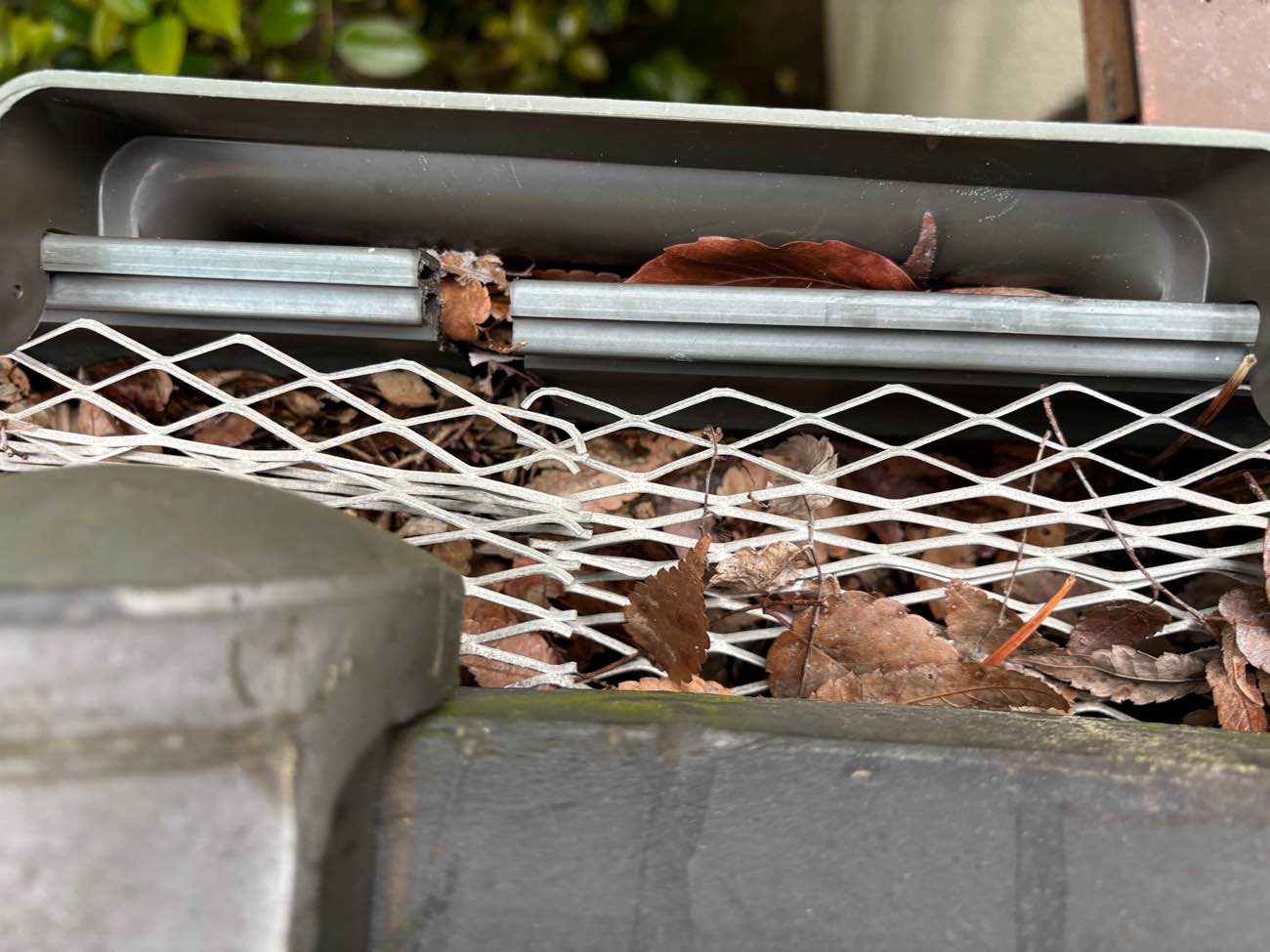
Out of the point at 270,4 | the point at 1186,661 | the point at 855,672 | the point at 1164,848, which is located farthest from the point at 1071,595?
the point at 270,4

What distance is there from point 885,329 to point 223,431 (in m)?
0.59

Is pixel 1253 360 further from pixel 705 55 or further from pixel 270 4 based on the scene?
pixel 705 55

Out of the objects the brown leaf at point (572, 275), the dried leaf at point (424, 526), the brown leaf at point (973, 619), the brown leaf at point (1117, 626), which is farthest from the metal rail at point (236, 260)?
the brown leaf at point (1117, 626)

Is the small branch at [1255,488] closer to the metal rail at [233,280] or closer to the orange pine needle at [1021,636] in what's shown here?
the orange pine needle at [1021,636]

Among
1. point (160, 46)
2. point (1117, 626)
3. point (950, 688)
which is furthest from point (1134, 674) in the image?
point (160, 46)

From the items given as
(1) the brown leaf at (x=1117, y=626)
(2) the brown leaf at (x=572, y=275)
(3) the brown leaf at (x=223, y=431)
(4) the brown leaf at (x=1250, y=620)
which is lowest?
(1) the brown leaf at (x=1117, y=626)

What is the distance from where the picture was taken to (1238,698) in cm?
66

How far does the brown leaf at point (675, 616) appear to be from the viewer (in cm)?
65

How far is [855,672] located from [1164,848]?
261 millimetres

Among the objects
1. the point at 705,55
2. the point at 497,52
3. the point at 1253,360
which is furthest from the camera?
the point at 705,55

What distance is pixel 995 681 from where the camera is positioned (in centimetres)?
66

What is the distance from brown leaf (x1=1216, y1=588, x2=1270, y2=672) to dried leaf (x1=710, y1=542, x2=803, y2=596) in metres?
0.34

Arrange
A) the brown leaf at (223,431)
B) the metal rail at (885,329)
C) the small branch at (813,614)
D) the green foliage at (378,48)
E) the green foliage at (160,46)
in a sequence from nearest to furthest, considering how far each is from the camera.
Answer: the metal rail at (885,329) → the small branch at (813,614) → the brown leaf at (223,431) → the green foliage at (160,46) → the green foliage at (378,48)

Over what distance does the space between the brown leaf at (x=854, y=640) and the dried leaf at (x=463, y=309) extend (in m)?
0.35
